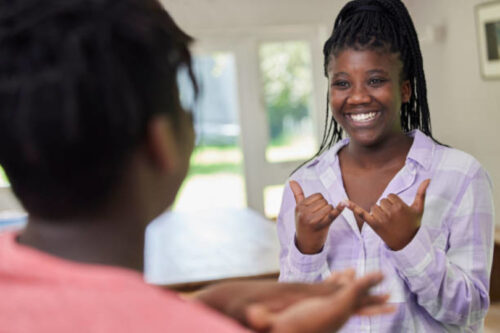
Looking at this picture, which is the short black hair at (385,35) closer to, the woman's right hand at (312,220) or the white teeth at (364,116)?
the white teeth at (364,116)

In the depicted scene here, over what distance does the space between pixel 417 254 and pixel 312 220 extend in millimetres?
189

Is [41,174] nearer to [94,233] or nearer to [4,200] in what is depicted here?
[94,233]

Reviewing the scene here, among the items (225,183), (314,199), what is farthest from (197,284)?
(225,183)

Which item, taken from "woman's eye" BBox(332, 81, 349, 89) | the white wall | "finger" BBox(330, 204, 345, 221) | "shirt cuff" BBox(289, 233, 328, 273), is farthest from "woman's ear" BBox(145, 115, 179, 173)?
the white wall

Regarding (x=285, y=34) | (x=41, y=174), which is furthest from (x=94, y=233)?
(x=285, y=34)

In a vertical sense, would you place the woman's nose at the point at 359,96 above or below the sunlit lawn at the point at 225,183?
above

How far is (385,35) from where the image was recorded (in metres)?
1.35

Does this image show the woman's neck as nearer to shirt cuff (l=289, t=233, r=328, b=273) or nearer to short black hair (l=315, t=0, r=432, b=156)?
short black hair (l=315, t=0, r=432, b=156)

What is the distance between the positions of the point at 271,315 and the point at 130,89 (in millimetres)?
232

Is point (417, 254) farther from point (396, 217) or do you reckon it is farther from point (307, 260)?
point (307, 260)

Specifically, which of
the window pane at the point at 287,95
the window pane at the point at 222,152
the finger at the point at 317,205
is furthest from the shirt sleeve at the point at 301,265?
the window pane at the point at 287,95

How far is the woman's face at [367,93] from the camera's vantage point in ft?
4.33

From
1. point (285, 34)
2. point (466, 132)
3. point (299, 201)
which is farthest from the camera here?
point (285, 34)

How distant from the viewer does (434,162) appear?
1.32 m
